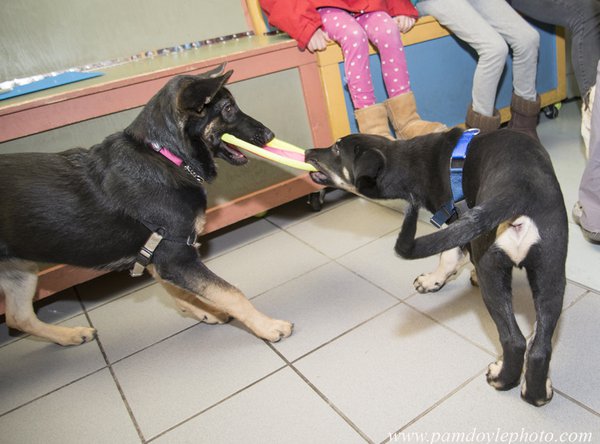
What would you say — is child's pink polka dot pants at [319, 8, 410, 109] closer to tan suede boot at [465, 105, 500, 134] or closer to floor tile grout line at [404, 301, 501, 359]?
tan suede boot at [465, 105, 500, 134]

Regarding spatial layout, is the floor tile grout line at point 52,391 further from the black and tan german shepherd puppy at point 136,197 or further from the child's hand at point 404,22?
the child's hand at point 404,22

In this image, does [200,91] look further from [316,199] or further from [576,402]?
[576,402]

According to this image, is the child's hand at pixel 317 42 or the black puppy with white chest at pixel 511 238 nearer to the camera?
the black puppy with white chest at pixel 511 238

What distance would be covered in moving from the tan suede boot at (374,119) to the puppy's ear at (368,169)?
989mm

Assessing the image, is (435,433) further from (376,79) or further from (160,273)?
(376,79)

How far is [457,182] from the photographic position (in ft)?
5.30

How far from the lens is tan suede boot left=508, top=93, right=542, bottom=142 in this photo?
10.8 feet

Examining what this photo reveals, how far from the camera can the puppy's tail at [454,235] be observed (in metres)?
1.19

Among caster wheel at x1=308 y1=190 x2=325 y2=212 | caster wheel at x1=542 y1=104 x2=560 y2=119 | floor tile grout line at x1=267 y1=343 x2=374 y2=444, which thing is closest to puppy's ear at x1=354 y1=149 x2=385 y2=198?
floor tile grout line at x1=267 y1=343 x2=374 y2=444

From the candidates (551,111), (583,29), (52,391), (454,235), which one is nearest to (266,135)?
(454,235)

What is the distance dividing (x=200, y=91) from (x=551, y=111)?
358 centimetres

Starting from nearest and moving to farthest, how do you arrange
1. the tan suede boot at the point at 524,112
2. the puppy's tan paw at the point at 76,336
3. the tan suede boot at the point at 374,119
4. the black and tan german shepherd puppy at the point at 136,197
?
the black and tan german shepherd puppy at the point at 136,197, the puppy's tan paw at the point at 76,336, the tan suede boot at the point at 374,119, the tan suede boot at the point at 524,112

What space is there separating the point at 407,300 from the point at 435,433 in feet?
2.43

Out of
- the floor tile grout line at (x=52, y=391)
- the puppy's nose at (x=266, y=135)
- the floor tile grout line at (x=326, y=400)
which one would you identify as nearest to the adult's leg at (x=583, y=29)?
the puppy's nose at (x=266, y=135)
